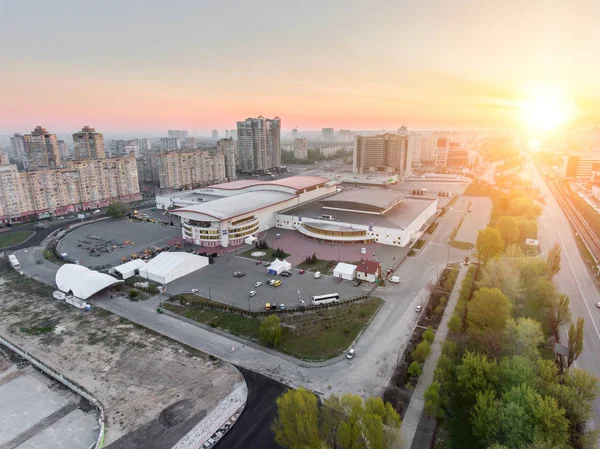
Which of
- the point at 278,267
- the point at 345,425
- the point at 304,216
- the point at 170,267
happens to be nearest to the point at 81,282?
the point at 170,267

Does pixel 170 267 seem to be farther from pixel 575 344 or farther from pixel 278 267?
pixel 575 344

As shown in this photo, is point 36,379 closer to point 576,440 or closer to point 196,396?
point 196,396

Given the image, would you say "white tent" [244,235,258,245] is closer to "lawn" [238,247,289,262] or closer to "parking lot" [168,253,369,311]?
"lawn" [238,247,289,262]

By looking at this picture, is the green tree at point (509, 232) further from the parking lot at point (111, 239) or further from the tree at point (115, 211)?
the tree at point (115, 211)

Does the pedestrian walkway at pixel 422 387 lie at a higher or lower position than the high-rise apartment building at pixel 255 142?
lower

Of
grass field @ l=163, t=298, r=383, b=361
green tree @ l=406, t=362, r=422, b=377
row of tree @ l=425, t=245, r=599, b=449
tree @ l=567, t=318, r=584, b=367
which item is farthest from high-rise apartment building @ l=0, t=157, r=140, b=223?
tree @ l=567, t=318, r=584, b=367

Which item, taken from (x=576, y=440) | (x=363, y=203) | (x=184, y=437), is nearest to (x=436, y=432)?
(x=576, y=440)

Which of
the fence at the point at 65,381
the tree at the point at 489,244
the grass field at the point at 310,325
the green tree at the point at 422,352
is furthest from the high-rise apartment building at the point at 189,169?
the green tree at the point at 422,352
